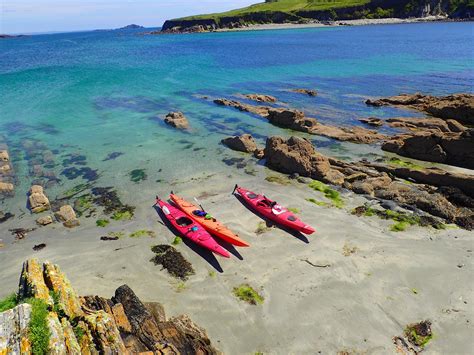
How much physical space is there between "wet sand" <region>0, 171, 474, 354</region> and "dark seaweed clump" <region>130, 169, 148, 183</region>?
5.48m

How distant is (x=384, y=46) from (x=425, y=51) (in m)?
16.8

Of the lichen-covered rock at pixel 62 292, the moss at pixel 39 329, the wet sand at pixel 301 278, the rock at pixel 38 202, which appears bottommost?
the wet sand at pixel 301 278

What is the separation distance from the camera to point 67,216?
21.2 metres

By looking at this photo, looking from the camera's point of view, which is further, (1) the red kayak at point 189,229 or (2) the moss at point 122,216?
(2) the moss at point 122,216

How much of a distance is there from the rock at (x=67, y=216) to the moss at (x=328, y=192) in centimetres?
1567

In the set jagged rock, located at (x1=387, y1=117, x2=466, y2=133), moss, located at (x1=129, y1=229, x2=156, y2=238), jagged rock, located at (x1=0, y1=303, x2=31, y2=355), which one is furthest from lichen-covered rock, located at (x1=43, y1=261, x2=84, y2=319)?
jagged rock, located at (x1=387, y1=117, x2=466, y2=133)

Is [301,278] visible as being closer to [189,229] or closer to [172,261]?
[172,261]

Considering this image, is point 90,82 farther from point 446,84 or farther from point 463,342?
point 463,342

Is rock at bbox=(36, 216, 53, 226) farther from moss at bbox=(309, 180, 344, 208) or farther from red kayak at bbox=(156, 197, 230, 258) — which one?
moss at bbox=(309, 180, 344, 208)

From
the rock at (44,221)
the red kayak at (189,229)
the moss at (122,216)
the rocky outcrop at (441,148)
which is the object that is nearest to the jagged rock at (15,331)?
the red kayak at (189,229)

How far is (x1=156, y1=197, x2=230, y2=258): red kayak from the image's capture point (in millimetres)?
17406

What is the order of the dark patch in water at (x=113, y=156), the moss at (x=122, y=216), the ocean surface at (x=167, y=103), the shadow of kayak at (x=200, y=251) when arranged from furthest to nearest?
the dark patch in water at (x=113, y=156), the ocean surface at (x=167, y=103), the moss at (x=122, y=216), the shadow of kayak at (x=200, y=251)

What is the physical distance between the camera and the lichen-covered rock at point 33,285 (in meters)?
8.92

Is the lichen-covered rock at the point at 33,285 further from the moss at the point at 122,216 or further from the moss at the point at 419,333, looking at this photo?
the moss at the point at 419,333
